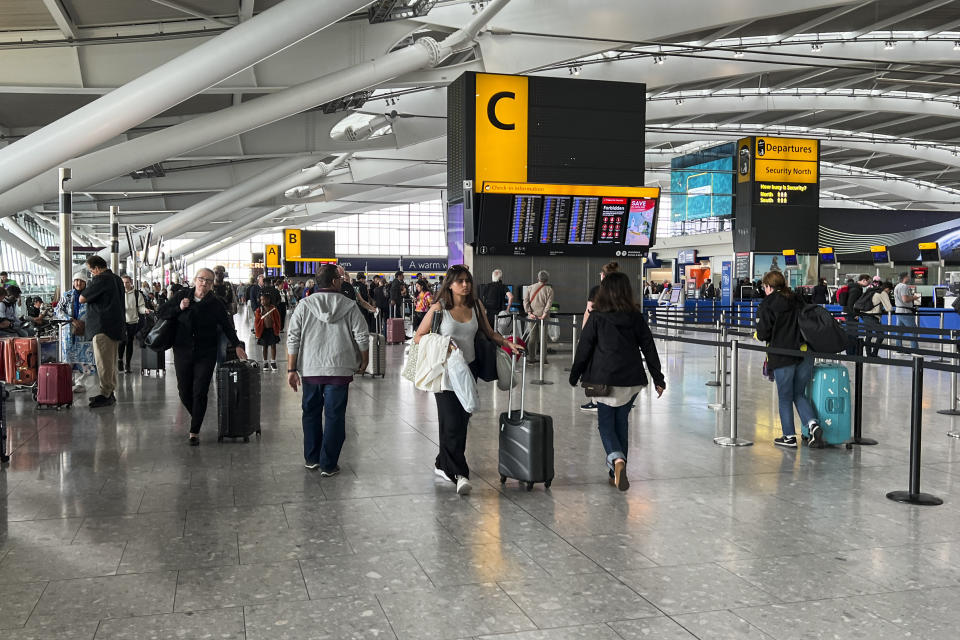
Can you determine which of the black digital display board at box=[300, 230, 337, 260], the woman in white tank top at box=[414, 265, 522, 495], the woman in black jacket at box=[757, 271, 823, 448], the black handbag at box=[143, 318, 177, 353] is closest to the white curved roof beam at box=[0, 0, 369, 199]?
the black handbag at box=[143, 318, 177, 353]

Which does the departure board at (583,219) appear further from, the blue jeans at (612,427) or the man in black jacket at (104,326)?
the blue jeans at (612,427)

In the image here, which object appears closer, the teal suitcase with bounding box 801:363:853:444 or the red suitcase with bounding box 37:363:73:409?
the teal suitcase with bounding box 801:363:853:444

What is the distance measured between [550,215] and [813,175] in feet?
60.7

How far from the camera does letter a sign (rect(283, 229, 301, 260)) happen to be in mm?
45469

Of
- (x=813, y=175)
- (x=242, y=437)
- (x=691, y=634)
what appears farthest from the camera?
(x=813, y=175)

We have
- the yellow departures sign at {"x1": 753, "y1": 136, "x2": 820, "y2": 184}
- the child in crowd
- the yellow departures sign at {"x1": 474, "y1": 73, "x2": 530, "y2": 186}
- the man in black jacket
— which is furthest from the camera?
the yellow departures sign at {"x1": 753, "y1": 136, "x2": 820, "y2": 184}

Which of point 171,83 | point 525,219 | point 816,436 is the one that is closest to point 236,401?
point 816,436

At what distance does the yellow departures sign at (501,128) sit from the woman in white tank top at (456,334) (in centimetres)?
987

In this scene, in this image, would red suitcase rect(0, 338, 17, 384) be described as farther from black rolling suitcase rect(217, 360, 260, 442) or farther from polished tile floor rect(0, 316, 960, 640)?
black rolling suitcase rect(217, 360, 260, 442)

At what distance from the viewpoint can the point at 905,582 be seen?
4438 millimetres

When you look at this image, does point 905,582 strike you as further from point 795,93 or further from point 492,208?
point 795,93

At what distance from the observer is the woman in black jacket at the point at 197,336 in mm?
8375

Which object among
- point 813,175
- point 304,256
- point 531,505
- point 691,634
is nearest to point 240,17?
point 531,505

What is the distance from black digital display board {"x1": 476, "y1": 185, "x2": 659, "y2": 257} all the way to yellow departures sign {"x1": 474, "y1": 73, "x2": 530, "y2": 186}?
0.46 meters
